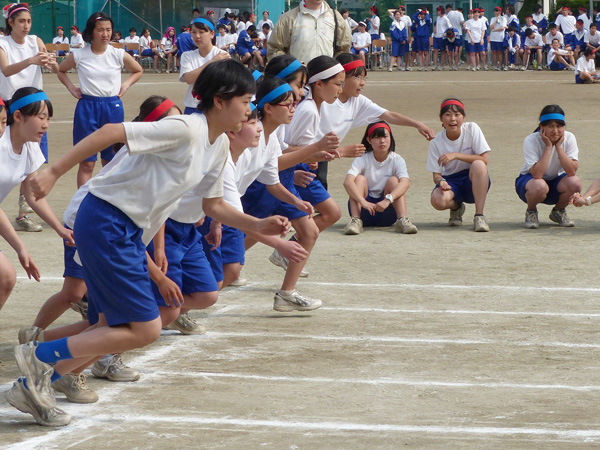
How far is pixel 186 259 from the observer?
5070 mm

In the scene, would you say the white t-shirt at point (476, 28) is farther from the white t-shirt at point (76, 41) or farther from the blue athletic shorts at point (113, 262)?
the blue athletic shorts at point (113, 262)

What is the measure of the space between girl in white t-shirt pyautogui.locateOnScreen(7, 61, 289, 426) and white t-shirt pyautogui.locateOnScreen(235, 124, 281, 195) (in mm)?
1457

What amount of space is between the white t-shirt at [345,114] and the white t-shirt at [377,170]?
4.35ft

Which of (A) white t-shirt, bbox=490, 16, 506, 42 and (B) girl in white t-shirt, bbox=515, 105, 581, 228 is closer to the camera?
(B) girl in white t-shirt, bbox=515, 105, 581, 228

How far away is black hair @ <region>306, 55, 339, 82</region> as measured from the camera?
7020 mm

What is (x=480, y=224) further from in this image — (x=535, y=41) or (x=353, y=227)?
(x=535, y=41)

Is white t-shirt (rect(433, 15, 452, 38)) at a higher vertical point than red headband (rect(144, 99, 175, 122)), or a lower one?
higher

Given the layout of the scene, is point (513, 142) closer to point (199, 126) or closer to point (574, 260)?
point (574, 260)

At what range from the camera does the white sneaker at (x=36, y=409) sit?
13.6ft

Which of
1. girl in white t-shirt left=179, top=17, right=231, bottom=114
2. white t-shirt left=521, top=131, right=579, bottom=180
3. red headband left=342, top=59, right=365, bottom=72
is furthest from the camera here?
girl in white t-shirt left=179, top=17, right=231, bottom=114

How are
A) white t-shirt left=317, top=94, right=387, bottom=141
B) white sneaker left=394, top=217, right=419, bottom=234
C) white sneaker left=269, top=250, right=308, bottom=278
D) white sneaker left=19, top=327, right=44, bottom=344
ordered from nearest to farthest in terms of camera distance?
white sneaker left=19, top=327, right=44, bottom=344 < white sneaker left=269, top=250, right=308, bottom=278 < white t-shirt left=317, top=94, right=387, bottom=141 < white sneaker left=394, top=217, right=419, bottom=234

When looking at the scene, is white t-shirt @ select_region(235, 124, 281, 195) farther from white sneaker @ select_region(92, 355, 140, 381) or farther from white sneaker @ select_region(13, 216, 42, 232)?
white sneaker @ select_region(13, 216, 42, 232)

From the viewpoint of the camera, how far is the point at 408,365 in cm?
510

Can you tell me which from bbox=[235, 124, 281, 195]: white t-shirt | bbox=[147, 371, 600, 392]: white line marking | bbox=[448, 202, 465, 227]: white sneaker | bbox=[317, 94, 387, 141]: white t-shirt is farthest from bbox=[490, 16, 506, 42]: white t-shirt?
bbox=[147, 371, 600, 392]: white line marking
